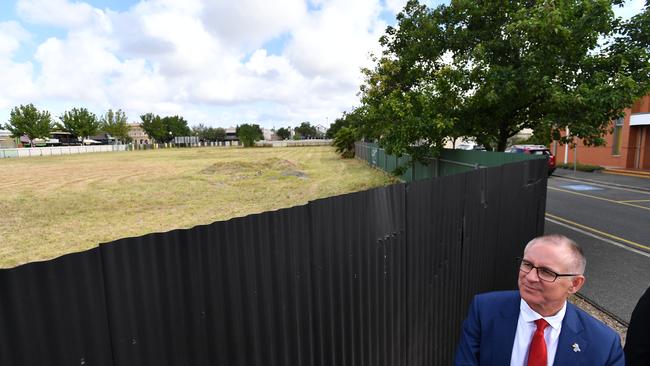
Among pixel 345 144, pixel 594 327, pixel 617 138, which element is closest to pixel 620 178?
pixel 617 138

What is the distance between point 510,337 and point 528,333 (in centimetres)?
10

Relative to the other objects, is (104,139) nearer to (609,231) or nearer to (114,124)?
(114,124)

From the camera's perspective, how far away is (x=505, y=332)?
7.03ft

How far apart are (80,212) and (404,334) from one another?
13.4 meters

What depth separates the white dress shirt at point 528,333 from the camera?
205cm

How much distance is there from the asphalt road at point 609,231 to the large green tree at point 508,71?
2.53 metres

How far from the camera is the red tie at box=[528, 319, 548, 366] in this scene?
203cm

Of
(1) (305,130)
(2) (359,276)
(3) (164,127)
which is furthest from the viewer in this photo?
(1) (305,130)

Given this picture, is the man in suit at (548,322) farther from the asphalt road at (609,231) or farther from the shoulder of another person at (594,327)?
the asphalt road at (609,231)

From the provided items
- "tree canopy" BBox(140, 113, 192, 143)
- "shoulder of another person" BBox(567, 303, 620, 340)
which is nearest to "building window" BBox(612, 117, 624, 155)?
"shoulder of another person" BBox(567, 303, 620, 340)

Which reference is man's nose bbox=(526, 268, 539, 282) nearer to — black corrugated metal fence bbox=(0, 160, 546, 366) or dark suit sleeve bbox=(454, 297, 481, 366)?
dark suit sleeve bbox=(454, 297, 481, 366)

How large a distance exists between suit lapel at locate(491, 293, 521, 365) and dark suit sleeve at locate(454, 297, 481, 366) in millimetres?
107

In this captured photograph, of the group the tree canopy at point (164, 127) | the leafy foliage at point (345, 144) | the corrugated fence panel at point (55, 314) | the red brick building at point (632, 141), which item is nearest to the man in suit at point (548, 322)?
the corrugated fence panel at point (55, 314)

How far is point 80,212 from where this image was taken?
13.0 metres
